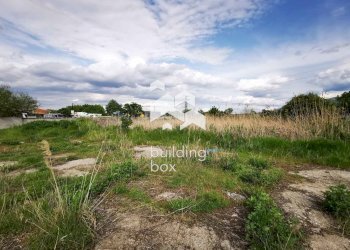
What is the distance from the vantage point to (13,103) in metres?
30.0

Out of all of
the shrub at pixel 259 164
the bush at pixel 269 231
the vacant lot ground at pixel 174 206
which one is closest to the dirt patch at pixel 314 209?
the vacant lot ground at pixel 174 206

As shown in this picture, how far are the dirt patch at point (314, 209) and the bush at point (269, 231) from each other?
0.22 meters

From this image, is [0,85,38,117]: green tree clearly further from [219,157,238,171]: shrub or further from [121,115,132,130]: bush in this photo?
[219,157,238,171]: shrub

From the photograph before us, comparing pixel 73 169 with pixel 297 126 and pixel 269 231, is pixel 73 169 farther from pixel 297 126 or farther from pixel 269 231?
pixel 297 126

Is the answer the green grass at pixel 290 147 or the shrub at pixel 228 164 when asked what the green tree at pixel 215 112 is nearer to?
the green grass at pixel 290 147

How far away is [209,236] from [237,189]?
1.31m

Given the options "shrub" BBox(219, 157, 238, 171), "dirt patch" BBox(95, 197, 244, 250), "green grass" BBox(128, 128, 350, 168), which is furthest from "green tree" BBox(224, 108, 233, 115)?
"dirt patch" BBox(95, 197, 244, 250)

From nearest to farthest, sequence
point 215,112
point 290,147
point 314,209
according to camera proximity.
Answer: point 314,209, point 290,147, point 215,112

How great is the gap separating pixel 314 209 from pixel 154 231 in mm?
1967

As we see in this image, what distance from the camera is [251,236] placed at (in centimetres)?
247

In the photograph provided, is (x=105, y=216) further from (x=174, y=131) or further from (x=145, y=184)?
(x=174, y=131)

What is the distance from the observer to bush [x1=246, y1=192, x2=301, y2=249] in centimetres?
228

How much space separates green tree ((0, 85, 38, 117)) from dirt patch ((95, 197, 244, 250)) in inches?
1234

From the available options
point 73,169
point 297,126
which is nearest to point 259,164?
point 73,169
